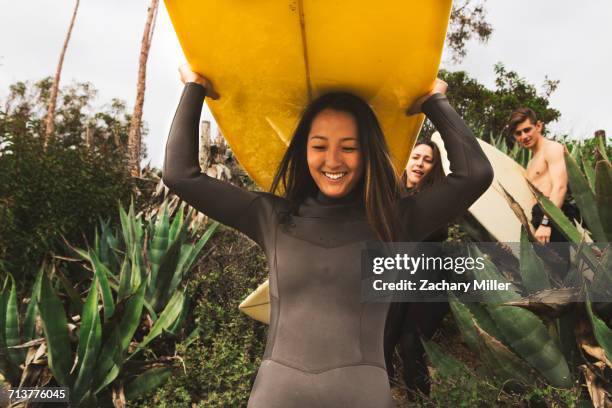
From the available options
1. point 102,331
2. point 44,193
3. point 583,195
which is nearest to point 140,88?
point 44,193

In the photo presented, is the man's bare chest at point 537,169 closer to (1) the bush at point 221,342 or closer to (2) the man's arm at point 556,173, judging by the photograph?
(2) the man's arm at point 556,173

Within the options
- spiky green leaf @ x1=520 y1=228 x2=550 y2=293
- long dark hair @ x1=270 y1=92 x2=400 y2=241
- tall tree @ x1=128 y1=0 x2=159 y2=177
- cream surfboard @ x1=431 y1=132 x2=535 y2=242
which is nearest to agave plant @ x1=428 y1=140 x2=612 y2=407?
spiky green leaf @ x1=520 y1=228 x2=550 y2=293

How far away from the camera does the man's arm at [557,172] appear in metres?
3.44

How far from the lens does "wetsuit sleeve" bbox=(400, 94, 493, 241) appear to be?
44.6 inches

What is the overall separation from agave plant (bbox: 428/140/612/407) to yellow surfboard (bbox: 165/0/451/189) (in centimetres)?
143

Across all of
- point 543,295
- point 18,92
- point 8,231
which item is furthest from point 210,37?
point 18,92

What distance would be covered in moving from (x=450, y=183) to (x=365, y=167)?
0.19 meters

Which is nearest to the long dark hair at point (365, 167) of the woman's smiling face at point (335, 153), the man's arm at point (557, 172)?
the woman's smiling face at point (335, 153)

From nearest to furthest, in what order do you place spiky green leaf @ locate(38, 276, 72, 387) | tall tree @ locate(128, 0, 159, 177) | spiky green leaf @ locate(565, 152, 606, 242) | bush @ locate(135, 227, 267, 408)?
spiky green leaf @ locate(565, 152, 606, 242), spiky green leaf @ locate(38, 276, 72, 387), bush @ locate(135, 227, 267, 408), tall tree @ locate(128, 0, 159, 177)

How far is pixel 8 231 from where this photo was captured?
204 inches

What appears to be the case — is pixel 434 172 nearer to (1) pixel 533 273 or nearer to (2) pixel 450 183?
(1) pixel 533 273

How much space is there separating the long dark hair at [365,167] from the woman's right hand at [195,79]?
0.22 metres

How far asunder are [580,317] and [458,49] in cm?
1561

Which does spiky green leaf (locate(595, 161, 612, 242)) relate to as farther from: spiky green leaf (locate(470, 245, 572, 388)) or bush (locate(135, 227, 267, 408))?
bush (locate(135, 227, 267, 408))
